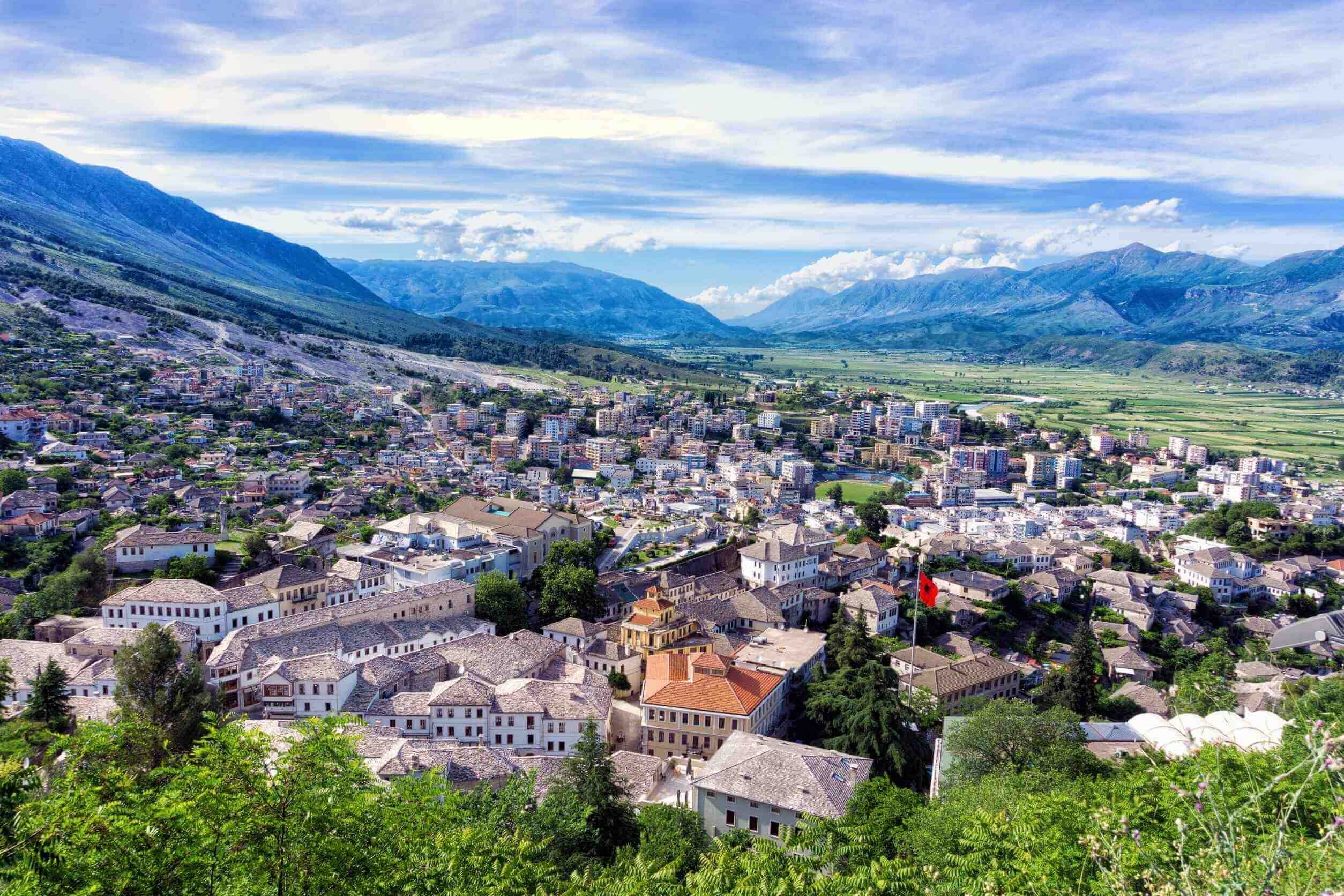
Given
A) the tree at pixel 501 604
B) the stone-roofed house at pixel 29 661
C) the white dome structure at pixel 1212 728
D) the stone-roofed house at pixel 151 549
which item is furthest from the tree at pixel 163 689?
the white dome structure at pixel 1212 728

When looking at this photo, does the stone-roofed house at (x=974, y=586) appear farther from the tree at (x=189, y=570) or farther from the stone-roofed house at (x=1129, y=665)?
the tree at (x=189, y=570)

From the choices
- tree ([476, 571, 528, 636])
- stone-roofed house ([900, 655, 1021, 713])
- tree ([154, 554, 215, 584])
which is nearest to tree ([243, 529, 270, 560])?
tree ([154, 554, 215, 584])

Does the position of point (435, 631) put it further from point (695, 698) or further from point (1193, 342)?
point (1193, 342)

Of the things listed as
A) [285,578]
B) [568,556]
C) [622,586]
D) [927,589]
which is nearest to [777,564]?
[622,586]

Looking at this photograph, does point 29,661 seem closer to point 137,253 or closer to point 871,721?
point 871,721

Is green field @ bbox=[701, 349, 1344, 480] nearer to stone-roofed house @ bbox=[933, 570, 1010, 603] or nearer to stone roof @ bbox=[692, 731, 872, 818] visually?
stone-roofed house @ bbox=[933, 570, 1010, 603]

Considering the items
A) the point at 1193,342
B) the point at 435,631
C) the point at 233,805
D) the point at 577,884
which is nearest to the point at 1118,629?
the point at 435,631
